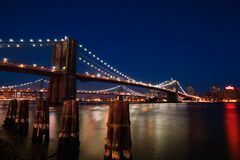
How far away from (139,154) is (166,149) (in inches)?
68.3

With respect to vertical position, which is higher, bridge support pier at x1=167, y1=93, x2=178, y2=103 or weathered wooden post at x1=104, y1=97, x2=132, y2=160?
bridge support pier at x1=167, y1=93, x2=178, y2=103

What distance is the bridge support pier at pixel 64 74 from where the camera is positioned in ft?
148

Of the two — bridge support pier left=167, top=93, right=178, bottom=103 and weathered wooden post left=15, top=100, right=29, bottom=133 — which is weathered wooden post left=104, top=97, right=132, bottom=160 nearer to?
weathered wooden post left=15, top=100, right=29, bottom=133

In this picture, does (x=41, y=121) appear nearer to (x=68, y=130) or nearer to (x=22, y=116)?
(x=68, y=130)

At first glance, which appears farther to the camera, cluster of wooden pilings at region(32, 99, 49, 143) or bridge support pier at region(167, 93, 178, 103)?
bridge support pier at region(167, 93, 178, 103)

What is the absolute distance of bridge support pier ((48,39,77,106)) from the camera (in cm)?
4503

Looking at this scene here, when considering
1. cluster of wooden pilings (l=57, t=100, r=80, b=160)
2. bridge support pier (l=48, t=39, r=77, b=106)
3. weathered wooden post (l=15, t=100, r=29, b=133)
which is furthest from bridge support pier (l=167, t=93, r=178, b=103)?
cluster of wooden pilings (l=57, t=100, r=80, b=160)

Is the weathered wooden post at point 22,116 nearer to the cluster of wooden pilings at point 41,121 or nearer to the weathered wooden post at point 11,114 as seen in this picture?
the weathered wooden post at point 11,114

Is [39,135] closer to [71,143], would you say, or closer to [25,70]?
[71,143]

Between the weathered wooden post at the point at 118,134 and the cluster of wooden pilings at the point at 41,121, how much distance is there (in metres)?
4.81

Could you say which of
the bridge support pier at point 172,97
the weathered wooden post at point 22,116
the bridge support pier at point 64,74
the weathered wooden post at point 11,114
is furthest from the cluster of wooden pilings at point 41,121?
the bridge support pier at point 172,97

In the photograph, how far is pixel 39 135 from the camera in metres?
10.6

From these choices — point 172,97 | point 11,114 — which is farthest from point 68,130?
point 172,97

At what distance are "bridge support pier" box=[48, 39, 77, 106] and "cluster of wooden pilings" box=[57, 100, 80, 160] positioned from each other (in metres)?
35.0
